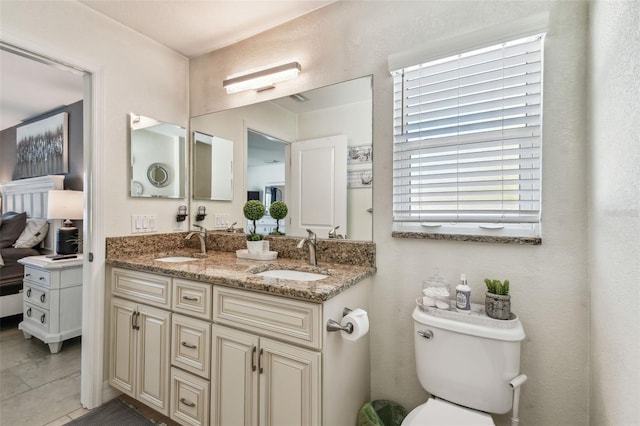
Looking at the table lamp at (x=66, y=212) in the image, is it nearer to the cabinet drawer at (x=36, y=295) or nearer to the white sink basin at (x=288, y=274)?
the cabinet drawer at (x=36, y=295)

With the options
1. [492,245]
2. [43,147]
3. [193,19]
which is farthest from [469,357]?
[43,147]

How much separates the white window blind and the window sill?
7cm

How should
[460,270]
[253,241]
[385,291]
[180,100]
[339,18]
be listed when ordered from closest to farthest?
[460,270] → [385,291] → [339,18] → [253,241] → [180,100]

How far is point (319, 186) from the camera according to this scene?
1.72 meters

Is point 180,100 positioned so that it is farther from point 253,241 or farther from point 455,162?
point 455,162

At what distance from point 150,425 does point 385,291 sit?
57.7 inches

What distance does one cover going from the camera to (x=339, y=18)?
1.64 meters

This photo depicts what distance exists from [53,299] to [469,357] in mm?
2977

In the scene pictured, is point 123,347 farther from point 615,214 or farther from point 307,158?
point 615,214

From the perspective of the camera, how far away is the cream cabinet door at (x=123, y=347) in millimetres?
1643

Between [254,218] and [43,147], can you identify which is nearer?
[254,218]

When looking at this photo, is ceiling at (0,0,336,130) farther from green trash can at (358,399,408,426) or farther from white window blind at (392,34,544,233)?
green trash can at (358,399,408,426)

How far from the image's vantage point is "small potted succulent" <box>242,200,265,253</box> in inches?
69.8

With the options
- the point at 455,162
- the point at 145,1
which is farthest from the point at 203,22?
the point at 455,162
